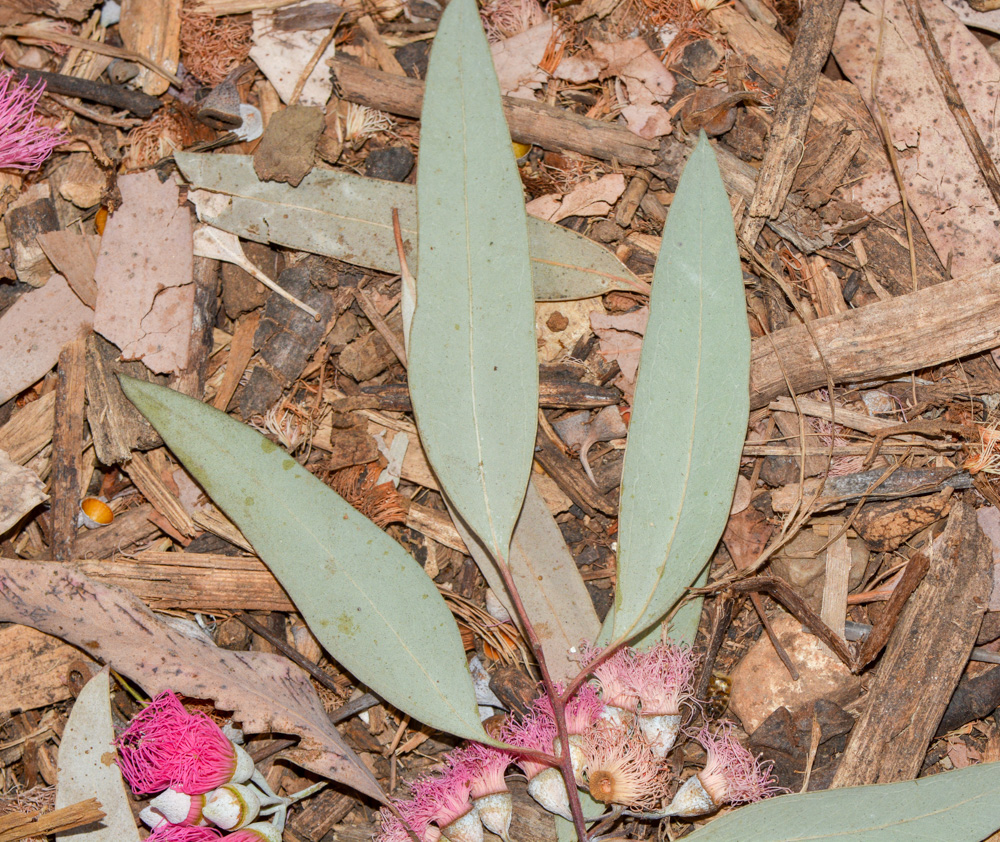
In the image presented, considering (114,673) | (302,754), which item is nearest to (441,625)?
(302,754)

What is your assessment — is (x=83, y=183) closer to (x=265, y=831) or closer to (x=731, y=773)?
(x=265, y=831)

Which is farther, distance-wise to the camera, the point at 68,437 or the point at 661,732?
the point at 68,437

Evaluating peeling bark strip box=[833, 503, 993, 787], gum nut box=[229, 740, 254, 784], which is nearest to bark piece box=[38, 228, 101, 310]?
gum nut box=[229, 740, 254, 784]

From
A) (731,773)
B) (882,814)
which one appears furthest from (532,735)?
(882,814)

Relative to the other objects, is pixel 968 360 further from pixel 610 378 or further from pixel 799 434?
pixel 610 378

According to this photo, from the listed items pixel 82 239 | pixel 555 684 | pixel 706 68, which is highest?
pixel 706 68

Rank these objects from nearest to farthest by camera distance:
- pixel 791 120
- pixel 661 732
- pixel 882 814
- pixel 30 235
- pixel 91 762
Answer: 1. pixel 882 814
2. pixel 661 732
3. pixel 91 762
4. pixel 791 120
5. pixel 30 235
